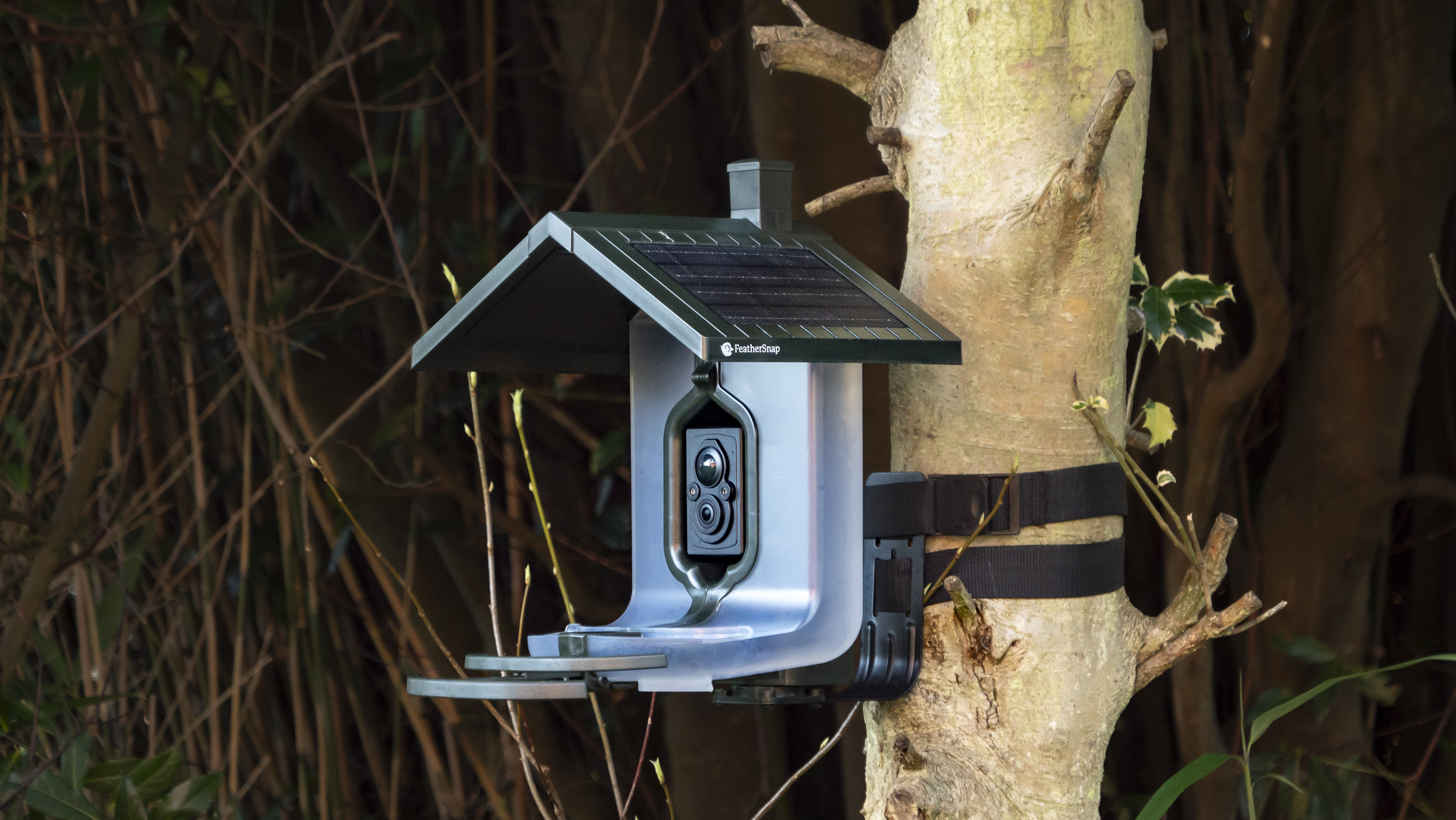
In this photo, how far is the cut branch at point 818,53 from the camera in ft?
3.23

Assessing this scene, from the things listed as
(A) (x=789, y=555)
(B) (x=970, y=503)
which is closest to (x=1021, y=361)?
(B) (x=970, y=503)

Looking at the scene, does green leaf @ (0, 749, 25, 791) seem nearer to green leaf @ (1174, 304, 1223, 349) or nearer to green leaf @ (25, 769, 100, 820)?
green leaf @ (25, 769, 100, 820)

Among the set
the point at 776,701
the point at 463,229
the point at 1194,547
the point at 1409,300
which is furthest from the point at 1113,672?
the point at 463,229

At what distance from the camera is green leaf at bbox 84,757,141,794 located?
1548 millimetres

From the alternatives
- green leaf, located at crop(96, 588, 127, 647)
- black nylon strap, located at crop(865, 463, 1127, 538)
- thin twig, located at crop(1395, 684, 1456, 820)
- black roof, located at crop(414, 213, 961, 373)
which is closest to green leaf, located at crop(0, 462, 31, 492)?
green leaf, located at crop(96, 588, 127, 647)

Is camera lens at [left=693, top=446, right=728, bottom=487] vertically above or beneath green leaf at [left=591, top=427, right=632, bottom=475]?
above

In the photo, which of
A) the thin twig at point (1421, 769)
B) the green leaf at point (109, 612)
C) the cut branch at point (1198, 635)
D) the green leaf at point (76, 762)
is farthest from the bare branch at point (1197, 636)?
the green leaf at point (109, 612)

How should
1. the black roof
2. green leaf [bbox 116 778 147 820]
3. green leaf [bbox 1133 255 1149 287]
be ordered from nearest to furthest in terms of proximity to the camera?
the black roof → green leaf [bbox 1133 255 1149 287] → green leaf [bbox 116 778 147 820]

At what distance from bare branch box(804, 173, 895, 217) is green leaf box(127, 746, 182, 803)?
1.04 metres

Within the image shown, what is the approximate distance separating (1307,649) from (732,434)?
1177mm

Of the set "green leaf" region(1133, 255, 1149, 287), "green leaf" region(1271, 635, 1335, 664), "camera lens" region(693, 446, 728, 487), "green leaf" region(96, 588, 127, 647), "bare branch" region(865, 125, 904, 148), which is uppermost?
"bare branch" region(865, 125, 904, 148)

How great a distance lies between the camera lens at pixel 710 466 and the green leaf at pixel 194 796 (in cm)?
96

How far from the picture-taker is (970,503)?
88 centimetres

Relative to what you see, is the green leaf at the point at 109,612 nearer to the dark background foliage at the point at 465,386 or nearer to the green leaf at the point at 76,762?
the dark background foliage at the point at 465,386
